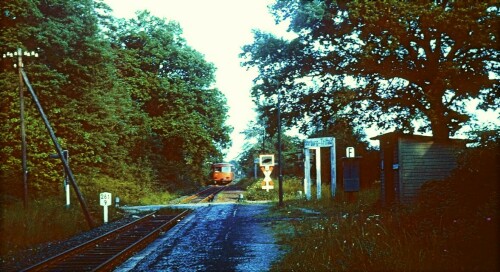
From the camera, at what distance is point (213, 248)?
1312 cm

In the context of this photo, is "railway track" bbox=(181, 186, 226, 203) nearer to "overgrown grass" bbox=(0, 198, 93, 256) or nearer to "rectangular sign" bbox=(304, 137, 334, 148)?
"rectangular sign" bbox=(304, 137, 334, 148)

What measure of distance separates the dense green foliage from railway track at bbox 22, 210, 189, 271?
10318 millimetres

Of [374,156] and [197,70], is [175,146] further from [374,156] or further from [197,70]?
[374,156]

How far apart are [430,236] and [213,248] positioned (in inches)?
231

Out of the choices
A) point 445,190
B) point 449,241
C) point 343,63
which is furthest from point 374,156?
point 449,241

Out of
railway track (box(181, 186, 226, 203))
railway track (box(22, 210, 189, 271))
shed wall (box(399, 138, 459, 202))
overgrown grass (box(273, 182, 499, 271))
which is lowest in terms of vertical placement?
railway track (box(181, 186, 226, 203))

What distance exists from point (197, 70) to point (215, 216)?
26.8m

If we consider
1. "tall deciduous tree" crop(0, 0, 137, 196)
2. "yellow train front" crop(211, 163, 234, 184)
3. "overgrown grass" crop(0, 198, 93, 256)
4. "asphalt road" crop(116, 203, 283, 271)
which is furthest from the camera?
"yellow train front" crop(211, 163, 234, 184)

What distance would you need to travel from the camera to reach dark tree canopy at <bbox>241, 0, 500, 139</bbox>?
17.1 metres

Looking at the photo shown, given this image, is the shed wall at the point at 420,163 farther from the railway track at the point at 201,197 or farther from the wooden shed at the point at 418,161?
the railway track at the point at 201,197

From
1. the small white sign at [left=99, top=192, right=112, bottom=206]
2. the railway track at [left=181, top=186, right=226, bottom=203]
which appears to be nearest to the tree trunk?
the small white sign at [left=99, top=192, right=112, bottom=206]

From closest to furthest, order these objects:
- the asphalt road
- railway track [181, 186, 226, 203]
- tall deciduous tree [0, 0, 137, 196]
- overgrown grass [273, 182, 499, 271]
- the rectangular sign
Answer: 1. overgrown grass [273, 182, 499, 271]
2. the asphalt road
3. the rectangular sign
4. tall deciduous tree [0, 0, 137, 196]
5. railway track [181, 186, 226, 203]

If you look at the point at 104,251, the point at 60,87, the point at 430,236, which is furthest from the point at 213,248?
the point at 60,87

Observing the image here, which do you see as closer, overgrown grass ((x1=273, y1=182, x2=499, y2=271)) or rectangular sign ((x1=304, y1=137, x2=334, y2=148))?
overgrown grass ((x1=273, y1=182, x2=499, y2=271))
